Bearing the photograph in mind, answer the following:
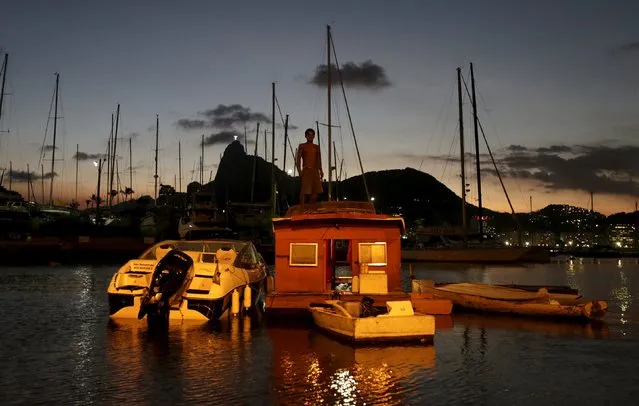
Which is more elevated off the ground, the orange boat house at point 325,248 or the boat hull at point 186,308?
the orange boat house at point 325,248

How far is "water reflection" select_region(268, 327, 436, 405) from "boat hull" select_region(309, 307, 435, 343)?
30 centimetres

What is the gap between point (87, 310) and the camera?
2469 centimetres

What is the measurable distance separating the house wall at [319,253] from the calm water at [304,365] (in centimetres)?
184

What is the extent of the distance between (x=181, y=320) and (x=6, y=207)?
79737 mm

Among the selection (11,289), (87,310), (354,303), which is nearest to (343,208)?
(354,303)

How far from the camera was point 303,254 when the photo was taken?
20.5 meters

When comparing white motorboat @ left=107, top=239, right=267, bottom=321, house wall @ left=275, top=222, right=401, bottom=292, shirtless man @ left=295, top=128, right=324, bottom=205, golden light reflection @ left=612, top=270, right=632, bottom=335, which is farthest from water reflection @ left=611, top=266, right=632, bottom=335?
white motorboat @ left=107, top=239, right=267, bottom=321

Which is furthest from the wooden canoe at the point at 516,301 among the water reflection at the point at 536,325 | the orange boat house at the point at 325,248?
the orange boat house at the point at 325,248

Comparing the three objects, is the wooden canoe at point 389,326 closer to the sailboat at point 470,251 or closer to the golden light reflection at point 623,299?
the golden light reflection at point 623,299

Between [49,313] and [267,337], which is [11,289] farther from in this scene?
[267,337]

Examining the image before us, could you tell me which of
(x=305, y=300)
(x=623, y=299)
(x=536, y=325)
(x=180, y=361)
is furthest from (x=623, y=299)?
(x=180, y=361)

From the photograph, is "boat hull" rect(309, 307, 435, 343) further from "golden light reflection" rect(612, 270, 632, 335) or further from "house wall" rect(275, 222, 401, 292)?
"golden light reflection" rect(612, 270, 632, 335)

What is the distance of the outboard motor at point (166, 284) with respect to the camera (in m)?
19.1

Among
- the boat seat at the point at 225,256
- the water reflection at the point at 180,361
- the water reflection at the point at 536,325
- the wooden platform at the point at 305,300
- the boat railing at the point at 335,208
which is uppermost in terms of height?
the boat railing at the point at 335,208
